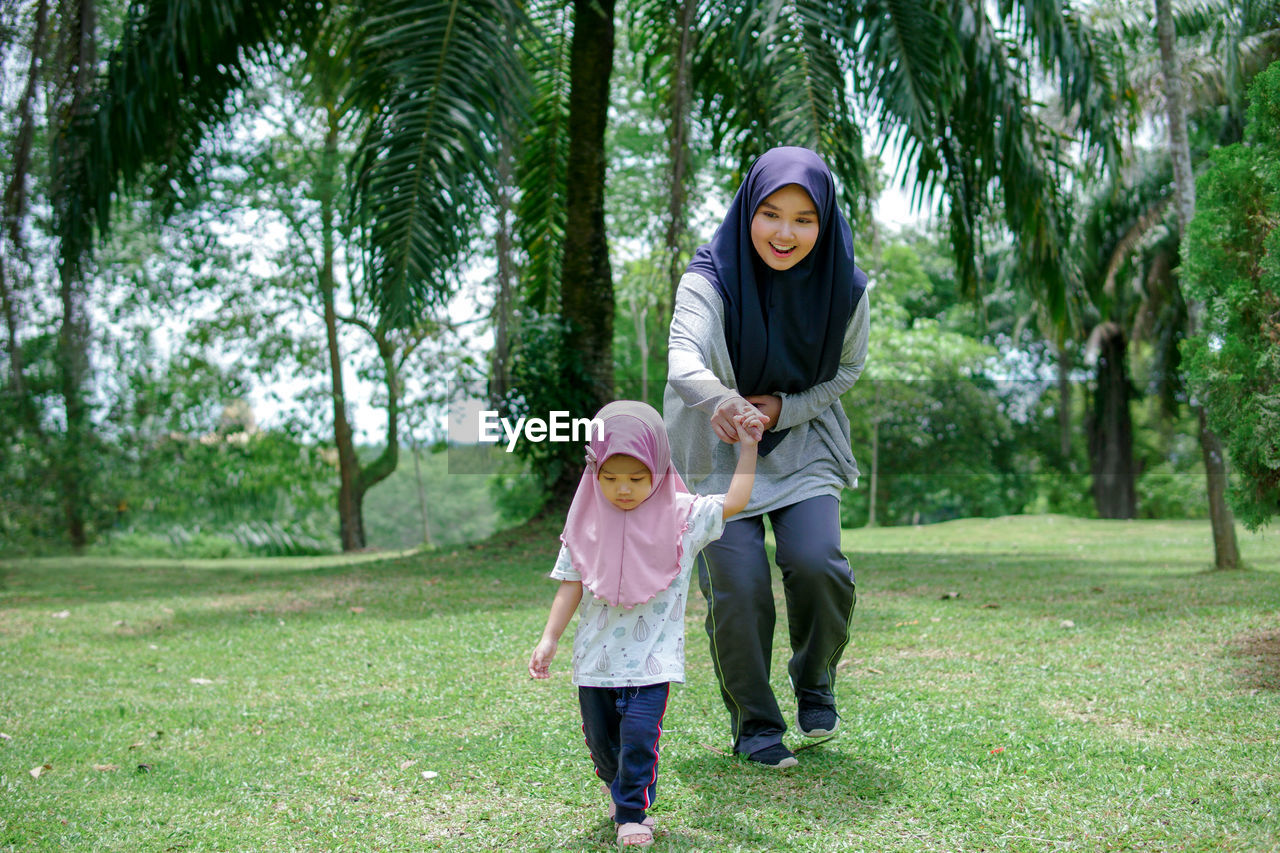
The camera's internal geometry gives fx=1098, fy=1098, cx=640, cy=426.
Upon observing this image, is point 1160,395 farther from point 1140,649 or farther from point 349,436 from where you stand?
point 1140,649

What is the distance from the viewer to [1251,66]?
15109 mm

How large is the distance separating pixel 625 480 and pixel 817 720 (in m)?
1.19

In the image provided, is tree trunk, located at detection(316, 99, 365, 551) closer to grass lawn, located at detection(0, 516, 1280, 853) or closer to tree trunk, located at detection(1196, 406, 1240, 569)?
grass lawn, located at detection(0, 516, 1280, 853)

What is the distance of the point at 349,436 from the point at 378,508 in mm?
32119

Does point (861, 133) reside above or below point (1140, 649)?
above

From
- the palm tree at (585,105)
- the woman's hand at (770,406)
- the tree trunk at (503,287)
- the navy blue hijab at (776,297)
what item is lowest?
the woman's hand at (770,406)

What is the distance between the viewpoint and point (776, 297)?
338 centimetres

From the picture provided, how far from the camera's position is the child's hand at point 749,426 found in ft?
9.25

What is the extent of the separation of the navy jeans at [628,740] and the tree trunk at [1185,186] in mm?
6325

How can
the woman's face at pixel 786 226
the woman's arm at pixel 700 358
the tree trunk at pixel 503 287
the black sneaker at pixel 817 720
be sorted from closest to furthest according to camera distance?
the woman's arm at pixel 700 358 → the woman's face at pixel 786 226 → the black sneaker at pixel 817 720 → the tree trunk at pixel 503 287

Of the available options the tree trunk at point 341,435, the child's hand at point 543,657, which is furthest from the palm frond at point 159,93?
the tree trunk at point 341,435

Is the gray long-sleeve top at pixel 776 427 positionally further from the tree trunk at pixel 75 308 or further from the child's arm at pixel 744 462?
the tree trunk at pixel 75 308

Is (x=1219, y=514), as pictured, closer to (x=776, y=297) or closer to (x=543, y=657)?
(x=776, y=297)

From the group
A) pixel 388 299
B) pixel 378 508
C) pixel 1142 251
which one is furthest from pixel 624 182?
pixel 378 508
